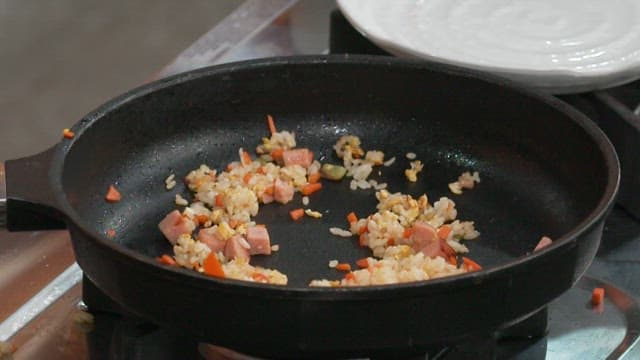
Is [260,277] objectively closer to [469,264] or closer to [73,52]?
[469,264]

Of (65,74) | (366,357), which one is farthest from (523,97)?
(65,74)

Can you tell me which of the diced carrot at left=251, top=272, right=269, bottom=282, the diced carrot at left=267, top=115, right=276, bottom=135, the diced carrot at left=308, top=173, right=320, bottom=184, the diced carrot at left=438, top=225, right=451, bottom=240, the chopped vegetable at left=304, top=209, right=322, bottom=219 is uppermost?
the diced carrot at left=267, top=115, right=276, bottom=135

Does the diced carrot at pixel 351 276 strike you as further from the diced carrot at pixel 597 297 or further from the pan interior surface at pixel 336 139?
the diced carrot at pixel 597 297

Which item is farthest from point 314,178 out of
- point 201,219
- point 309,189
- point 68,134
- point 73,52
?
point 73,52

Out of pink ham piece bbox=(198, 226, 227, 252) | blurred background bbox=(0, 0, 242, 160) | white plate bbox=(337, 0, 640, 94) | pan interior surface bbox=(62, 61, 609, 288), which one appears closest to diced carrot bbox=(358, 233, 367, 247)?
pan interior surface bbox=(62, 61, 609, 288)

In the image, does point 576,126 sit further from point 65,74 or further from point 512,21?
point 65,74

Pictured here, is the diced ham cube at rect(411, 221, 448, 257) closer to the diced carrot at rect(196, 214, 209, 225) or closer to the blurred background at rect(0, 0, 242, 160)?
the diced carrot at rect(196, 214, 209, 225)

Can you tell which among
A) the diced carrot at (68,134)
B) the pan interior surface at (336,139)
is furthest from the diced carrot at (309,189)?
the diced carrot at (68,134)
